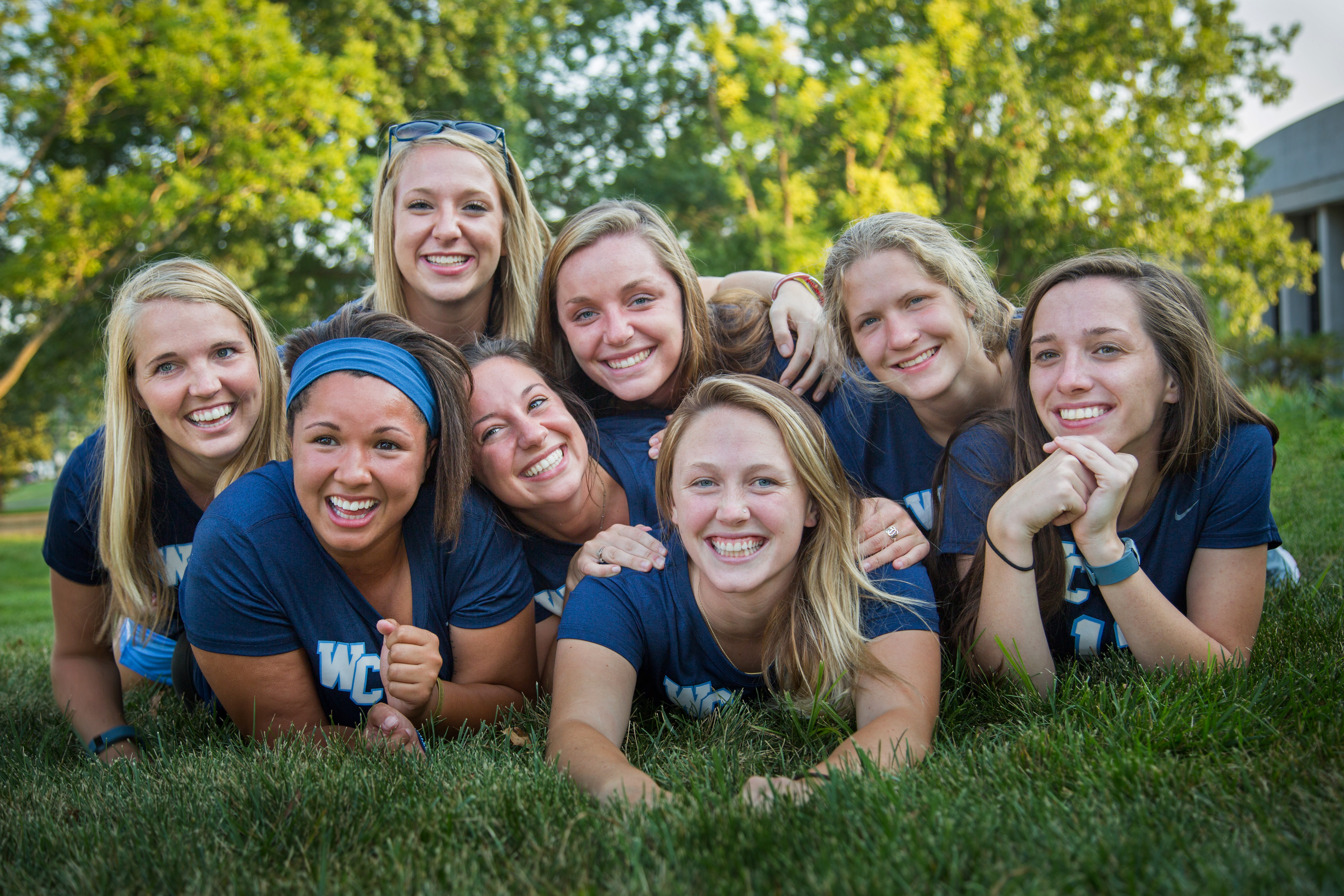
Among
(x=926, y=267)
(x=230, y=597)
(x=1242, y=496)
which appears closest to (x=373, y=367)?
(x=230, y=597)

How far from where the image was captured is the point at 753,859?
79.3 inches

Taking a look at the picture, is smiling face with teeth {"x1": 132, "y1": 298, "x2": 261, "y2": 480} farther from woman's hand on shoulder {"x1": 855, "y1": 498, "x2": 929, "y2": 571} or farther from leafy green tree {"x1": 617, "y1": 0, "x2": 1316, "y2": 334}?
leafy green tree {"x1": 617, "y1": 0, "x2": 1316, "y2": 334}

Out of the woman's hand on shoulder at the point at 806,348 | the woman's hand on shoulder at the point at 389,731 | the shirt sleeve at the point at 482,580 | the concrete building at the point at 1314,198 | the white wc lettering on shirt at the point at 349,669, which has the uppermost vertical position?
the concrete building at the point at 1314,198

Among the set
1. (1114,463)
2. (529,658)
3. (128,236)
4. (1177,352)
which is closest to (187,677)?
(529,658)

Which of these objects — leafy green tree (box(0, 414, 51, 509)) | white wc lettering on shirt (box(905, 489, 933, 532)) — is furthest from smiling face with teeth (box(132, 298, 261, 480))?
leafy green tree (box(0, 414, 51, 509))

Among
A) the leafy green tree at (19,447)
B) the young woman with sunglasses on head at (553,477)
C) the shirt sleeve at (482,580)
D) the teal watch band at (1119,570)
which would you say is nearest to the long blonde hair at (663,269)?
the young woman with sunglasses on head at (553,477)

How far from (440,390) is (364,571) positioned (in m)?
0.69

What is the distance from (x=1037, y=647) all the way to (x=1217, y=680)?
0.52m

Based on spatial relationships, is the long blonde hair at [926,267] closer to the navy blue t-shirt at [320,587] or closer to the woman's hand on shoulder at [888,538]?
the woman's hand on shoulder at [888,538]

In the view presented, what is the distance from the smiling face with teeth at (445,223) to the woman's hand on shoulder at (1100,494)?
115 inches

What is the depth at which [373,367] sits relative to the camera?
3258mm

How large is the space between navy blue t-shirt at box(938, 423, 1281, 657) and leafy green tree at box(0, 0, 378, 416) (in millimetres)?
11014

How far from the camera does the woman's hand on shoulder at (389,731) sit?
2947mm

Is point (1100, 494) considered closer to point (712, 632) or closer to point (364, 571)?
point (712, 632)
